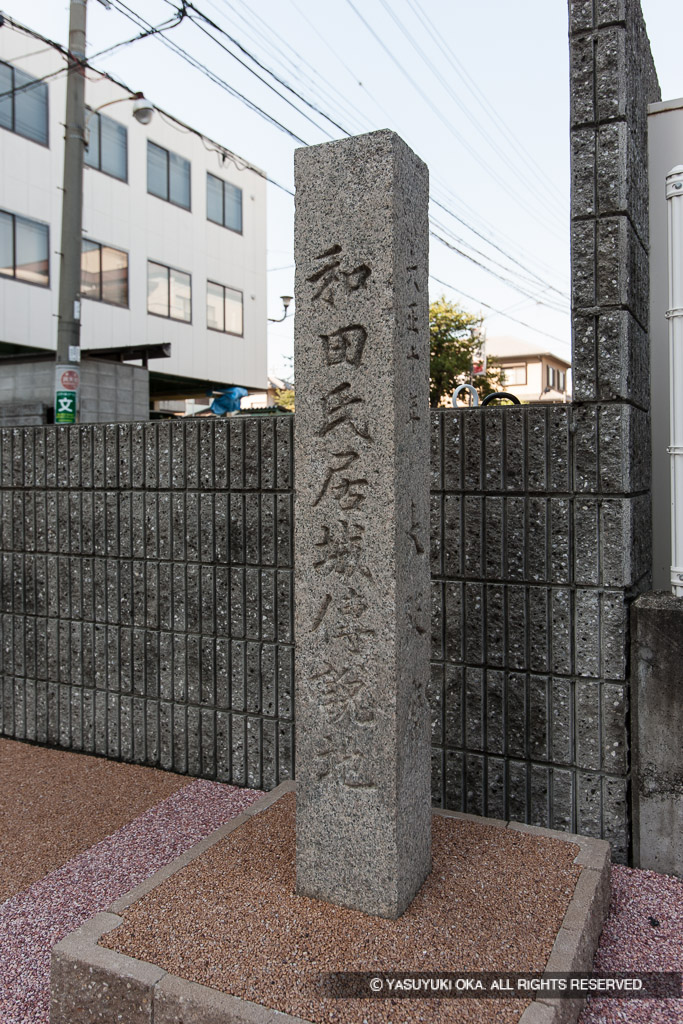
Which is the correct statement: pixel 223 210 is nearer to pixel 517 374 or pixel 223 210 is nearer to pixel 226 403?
pixel 226 403

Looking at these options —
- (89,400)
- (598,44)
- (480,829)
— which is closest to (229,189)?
(89,400)

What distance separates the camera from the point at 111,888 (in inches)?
129

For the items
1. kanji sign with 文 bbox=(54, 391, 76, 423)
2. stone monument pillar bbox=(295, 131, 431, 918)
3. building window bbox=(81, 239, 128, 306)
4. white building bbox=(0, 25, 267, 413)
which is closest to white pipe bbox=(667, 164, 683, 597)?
stone monument pillar bbox=(295, 131, 431, 918)

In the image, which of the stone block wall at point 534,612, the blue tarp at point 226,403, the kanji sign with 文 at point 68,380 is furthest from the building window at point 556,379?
the stone block wall at point 534,612

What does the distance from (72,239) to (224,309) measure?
14.2 m

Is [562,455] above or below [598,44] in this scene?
below

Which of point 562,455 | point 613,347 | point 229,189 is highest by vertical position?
point 229,189

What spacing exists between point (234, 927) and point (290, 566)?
1.89m

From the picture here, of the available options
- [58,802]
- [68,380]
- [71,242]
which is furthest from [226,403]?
[58,802]

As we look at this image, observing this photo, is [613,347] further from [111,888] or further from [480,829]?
[111,888]

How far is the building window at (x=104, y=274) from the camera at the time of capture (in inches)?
720

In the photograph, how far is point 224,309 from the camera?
2292cm

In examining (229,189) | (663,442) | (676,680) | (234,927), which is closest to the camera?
(234,927)

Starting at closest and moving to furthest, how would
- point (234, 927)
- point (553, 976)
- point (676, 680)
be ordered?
point (553, 976), point (234, 927), point (676, 680)
